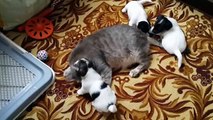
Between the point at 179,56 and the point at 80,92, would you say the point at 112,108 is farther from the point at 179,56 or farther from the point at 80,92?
the point at 179,56

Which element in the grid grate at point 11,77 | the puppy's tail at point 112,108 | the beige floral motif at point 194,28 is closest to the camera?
the puppy's tail at point 112,108

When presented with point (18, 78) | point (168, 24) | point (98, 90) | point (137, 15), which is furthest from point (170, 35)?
point (18, 78)

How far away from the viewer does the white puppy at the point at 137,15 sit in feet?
5.63

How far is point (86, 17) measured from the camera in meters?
1.86

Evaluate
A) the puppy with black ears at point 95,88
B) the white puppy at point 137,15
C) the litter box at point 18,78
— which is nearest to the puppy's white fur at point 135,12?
the white puppy at point 137,15

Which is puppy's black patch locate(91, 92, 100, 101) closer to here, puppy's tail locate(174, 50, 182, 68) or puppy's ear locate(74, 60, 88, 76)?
puppy's ear locate(74, 60, 88, 76)

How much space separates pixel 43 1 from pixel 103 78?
53cm

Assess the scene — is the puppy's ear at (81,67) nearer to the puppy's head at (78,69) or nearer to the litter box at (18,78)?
the puppy's head at (78,69)

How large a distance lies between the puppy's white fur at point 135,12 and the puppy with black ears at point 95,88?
362mm

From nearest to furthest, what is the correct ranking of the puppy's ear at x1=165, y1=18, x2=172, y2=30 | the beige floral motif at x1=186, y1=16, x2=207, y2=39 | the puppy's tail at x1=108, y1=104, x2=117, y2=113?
the puppy's tail at x1=108, y1=104, x2=117, y2=113
the puppy's ear at x1=165, y1=18, x2=172, y2=30
the beige floral motif at x1=186, y1=16, x2=207, y2=39

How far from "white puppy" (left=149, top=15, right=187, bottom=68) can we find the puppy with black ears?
0.36 metres

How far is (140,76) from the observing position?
5.36 ft

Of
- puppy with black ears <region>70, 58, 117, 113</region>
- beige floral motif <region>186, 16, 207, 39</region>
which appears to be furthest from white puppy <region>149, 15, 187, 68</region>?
puppy with black ears <region>70, 58, 117, 113</region>

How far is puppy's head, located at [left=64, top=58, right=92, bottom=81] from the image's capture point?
58.9 inches
